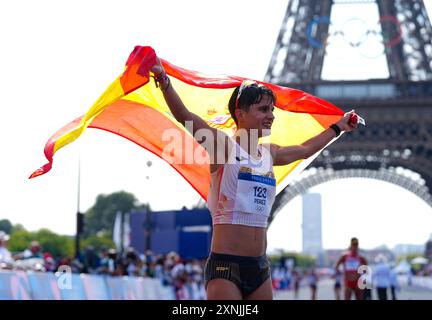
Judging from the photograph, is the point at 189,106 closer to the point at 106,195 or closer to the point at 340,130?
the point at 340,130

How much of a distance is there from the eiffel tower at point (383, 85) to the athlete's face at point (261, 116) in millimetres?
43168

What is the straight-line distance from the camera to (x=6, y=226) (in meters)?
146

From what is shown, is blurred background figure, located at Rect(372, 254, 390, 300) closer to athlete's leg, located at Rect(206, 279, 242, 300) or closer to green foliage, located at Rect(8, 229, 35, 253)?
athlete's leg, located at Rect(206, 279, 242, 300)

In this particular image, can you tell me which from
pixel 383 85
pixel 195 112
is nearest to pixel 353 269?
pixel 195 112

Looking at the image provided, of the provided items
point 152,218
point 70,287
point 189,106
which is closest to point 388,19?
point 152,218

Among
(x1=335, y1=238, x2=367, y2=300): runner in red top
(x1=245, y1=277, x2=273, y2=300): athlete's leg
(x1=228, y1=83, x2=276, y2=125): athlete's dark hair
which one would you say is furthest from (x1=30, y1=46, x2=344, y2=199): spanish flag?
(x1=335, y1=238, x2=367, y2=300): runner in red top

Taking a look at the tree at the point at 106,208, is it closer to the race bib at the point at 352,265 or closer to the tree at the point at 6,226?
the tree at the point at 6,226

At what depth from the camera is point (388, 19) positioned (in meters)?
53.8

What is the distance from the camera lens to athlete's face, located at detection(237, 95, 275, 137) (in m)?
5.52

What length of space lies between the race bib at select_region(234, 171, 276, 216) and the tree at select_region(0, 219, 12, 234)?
139m

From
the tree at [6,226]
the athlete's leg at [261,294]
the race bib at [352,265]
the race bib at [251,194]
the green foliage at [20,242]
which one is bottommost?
the athlete's leg at [261,294]

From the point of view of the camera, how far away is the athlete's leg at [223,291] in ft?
17.3

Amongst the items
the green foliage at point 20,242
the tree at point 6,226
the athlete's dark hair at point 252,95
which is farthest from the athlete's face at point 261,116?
the tree at point 6,226
